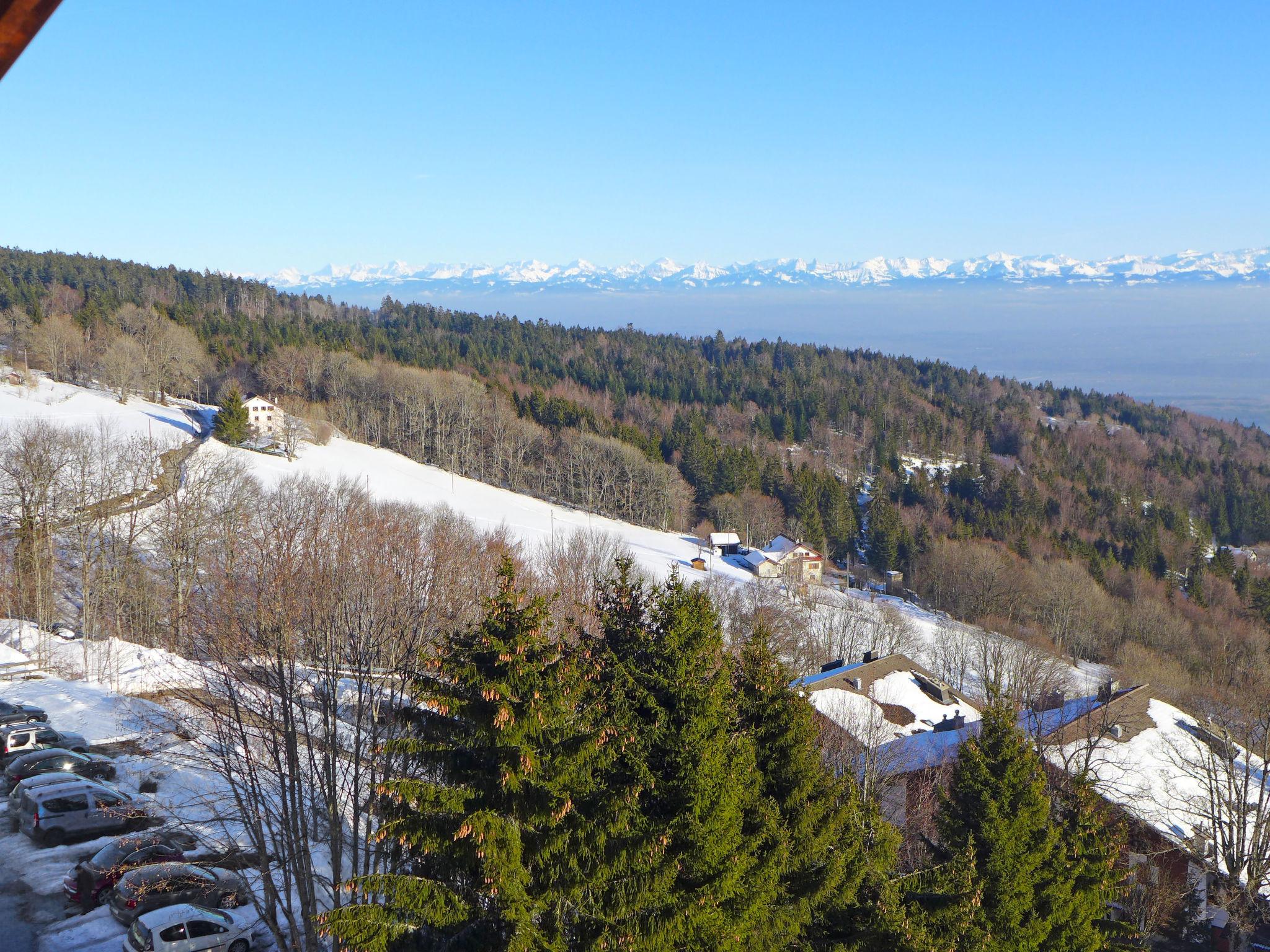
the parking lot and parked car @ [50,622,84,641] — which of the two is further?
parked car @ [50,622,84,641]

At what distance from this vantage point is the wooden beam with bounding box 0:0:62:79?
1.17 metres

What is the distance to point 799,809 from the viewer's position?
11.0m

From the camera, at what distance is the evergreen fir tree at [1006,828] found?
12297 mm

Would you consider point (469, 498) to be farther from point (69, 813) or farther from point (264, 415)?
point (69, 813)

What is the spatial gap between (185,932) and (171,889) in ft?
4.33

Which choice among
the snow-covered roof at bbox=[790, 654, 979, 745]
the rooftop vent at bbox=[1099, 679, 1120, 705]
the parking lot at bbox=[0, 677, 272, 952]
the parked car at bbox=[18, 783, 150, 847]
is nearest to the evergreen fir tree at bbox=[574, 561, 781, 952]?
the parking lot at bbox=[0, 677, 272, 952]

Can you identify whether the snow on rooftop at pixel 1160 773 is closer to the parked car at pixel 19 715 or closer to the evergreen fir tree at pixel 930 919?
the evergreen fir tree at pixel 930 919

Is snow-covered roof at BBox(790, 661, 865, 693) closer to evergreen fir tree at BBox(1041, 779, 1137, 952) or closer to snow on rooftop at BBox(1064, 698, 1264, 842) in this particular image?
snow on rooftop at BBox(1064, 698, 1264, 842)

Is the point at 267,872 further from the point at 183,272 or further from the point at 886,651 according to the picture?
the point at 183,272

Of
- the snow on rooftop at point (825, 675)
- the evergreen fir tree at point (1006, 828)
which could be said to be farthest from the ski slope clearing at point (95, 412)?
the evergreen fir tree at point (1006, 828)

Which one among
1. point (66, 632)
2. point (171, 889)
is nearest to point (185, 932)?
point (171, 889)

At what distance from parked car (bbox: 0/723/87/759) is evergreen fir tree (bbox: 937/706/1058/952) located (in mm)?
17705

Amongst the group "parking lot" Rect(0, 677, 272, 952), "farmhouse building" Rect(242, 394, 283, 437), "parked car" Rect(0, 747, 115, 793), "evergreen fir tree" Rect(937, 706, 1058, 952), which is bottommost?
"parking lot" Rect(0, 677, 272, 952)

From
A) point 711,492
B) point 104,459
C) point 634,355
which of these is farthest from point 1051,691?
point 634,355
